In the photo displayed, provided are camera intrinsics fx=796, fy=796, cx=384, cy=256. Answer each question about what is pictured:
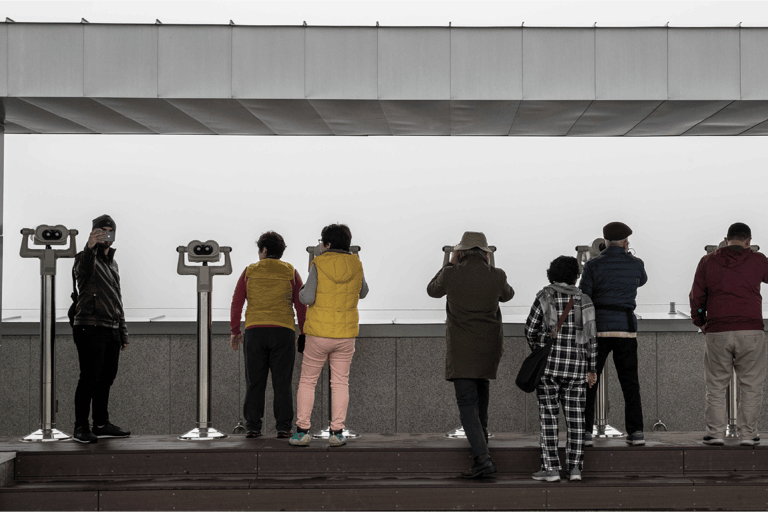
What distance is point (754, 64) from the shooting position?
22.4 ft

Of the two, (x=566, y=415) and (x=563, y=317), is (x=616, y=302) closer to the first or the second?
(x=563, y=317)

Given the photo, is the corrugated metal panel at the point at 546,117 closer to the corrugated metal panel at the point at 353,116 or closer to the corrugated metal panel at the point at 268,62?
the corrugated metal panel at the point at 353,116

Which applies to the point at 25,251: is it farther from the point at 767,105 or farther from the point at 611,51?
the point at 767,105

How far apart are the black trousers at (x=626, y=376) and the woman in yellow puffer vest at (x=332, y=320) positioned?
191 centimetres

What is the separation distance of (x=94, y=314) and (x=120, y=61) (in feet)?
7.11

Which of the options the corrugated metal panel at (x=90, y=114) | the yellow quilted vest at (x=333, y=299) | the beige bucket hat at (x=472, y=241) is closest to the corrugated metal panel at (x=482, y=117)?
the beige bucket hat at (x=472, y=241)

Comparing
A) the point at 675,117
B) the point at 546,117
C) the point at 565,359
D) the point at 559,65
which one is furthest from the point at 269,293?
the point at 675,117

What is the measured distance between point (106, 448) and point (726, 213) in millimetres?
6533

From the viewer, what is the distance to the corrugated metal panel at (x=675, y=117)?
23.0 feet

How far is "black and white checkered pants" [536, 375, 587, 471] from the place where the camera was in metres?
5.66

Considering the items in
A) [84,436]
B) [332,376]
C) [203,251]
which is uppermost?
[203,251]

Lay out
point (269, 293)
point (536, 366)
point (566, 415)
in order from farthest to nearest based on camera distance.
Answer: point (269, 293) < point (566, 415) < point (536, 366)

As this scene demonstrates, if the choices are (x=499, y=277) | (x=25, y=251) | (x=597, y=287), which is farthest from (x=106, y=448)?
(x=597, y=287)

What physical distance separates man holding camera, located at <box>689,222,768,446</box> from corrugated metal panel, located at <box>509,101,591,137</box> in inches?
69.1
